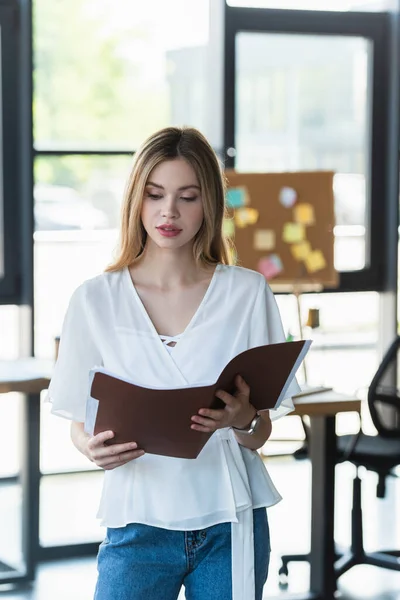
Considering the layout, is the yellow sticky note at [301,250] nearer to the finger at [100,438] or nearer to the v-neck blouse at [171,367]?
the v-neck blouse at [171,367]

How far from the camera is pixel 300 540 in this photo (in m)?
4.34

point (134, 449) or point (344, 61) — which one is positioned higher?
Result: point (344, 61)

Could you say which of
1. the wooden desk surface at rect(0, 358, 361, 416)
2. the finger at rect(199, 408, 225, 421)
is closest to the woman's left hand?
the finger at rect(199, 408, 225, 421)

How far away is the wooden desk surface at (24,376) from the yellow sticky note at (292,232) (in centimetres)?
151

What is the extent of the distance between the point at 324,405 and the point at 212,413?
1.91 m

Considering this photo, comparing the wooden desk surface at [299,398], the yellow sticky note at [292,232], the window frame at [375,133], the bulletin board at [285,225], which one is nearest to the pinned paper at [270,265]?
the bulletin board at [285,225]

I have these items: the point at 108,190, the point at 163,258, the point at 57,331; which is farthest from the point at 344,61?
the point at 163,258

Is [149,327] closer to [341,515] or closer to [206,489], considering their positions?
[206,489]

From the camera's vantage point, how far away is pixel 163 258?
1.84 meters

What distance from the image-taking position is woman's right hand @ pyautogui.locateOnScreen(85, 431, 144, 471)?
166 centimetres

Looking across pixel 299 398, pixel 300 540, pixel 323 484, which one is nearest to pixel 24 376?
pixel 299 398

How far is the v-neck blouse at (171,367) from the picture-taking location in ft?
5.55

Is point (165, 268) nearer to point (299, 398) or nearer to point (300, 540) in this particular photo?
point (299, 398)

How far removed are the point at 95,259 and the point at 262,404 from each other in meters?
3.48
